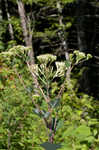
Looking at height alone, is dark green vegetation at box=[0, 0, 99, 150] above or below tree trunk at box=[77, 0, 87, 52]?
below

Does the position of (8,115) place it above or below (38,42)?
below

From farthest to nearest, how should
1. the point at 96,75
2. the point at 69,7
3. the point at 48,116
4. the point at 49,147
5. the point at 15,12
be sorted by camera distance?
1. the point at 15,12
2. the point at 96,75
3. the point at 69,7
4. the point at 48,116
5. the point at 49,147

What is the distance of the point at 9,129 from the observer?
2.13 m

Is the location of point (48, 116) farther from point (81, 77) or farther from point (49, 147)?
point (81, 77)

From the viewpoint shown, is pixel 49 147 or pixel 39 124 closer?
pixel 49 147

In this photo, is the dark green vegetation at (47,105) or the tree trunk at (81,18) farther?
the tree trunk at (81,18)

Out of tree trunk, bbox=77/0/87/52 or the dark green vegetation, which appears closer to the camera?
the dark green vegetation

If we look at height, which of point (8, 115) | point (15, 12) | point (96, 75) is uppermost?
point (15, 12)

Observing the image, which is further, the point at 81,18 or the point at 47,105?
the point at 81,18

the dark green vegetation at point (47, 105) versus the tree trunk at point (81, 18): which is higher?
the tree trunk at point (81, 18)

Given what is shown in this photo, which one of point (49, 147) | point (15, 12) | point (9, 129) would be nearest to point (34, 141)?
point (9, 129)

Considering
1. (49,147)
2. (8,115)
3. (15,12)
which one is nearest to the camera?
(49,147)

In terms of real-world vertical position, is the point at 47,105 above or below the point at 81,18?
below

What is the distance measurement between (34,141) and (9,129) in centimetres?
32
